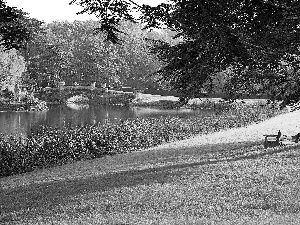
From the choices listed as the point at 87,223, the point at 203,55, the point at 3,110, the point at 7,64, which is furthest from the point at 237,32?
the point at 7,64

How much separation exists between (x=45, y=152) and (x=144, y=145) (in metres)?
5.46

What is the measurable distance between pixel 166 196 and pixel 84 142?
924cm

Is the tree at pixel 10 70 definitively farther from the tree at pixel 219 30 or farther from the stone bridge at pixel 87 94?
the tree at pixel 219 30

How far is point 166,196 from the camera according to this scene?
24.2 feet

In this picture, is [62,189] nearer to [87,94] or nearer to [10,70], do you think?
[10,70]

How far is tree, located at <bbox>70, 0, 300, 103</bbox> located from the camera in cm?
468

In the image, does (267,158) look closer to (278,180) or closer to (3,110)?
(278,180)

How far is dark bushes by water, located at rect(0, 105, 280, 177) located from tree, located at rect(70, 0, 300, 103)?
27.6ft

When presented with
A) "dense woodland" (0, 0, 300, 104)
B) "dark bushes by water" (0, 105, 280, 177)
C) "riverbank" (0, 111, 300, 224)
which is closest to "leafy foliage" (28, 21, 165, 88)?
"dark bushes by water" (0, 105, 280, 177)

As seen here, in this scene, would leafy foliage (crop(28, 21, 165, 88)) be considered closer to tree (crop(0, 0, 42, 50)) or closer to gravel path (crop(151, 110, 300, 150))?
gravel path (crop(151, 110, 300, 150))

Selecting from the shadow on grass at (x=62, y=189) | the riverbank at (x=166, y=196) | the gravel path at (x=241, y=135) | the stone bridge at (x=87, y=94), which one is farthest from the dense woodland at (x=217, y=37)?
the stone bridge at (x=87, y=94)

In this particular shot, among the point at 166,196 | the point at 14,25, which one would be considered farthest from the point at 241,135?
the point at 14,25

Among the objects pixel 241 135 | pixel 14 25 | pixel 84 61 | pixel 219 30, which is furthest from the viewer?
pixel 84 61

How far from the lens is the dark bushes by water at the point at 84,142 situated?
13.7 meters
